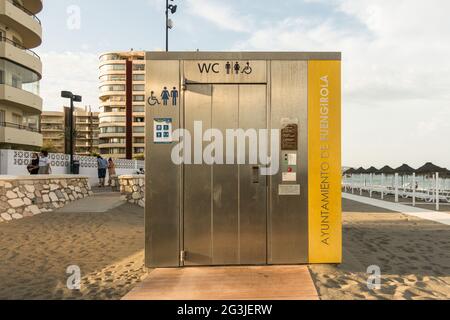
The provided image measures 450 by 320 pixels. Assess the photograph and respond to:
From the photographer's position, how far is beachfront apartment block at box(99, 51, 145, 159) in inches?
2581

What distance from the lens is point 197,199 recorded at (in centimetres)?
434

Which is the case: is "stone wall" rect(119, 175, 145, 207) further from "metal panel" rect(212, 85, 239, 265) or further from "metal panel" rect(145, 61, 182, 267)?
"metal panel" rect(212, 85, 239, 265)

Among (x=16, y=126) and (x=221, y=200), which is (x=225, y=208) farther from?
(x=16, y=126)

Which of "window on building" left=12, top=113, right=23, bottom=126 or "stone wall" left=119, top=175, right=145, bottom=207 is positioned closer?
"stone wall" left=119, top=175, right=145, bottom=207

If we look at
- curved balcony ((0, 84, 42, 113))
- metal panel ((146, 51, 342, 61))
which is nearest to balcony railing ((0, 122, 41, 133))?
curved balcony ((0, 84, 42, 113))

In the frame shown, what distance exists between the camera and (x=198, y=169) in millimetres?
4352

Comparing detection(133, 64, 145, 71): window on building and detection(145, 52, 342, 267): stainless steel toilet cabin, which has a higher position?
detection(133, 64, 145, 71): window on building

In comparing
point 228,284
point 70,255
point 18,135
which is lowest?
point 70,255

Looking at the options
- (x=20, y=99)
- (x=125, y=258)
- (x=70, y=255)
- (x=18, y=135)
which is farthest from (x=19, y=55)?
(x=125, y=258)

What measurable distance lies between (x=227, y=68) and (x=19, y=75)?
28.2m

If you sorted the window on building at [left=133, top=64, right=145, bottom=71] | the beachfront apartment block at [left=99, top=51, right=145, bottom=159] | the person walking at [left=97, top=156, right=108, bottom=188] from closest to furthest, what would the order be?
the person walking at [left=97, top=156, right=108, bottom=188] → the beachfront apartment block at [left=99, top=51, right=145, bottom=159] → the window on building at [left=133, top=64, right=145, bottom=71]

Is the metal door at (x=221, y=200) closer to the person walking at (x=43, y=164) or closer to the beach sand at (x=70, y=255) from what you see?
the beach sand at (x=70, y=255)

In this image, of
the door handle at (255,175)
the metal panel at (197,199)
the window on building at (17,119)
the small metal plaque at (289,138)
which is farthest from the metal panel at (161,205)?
the window on building at (17,119)
